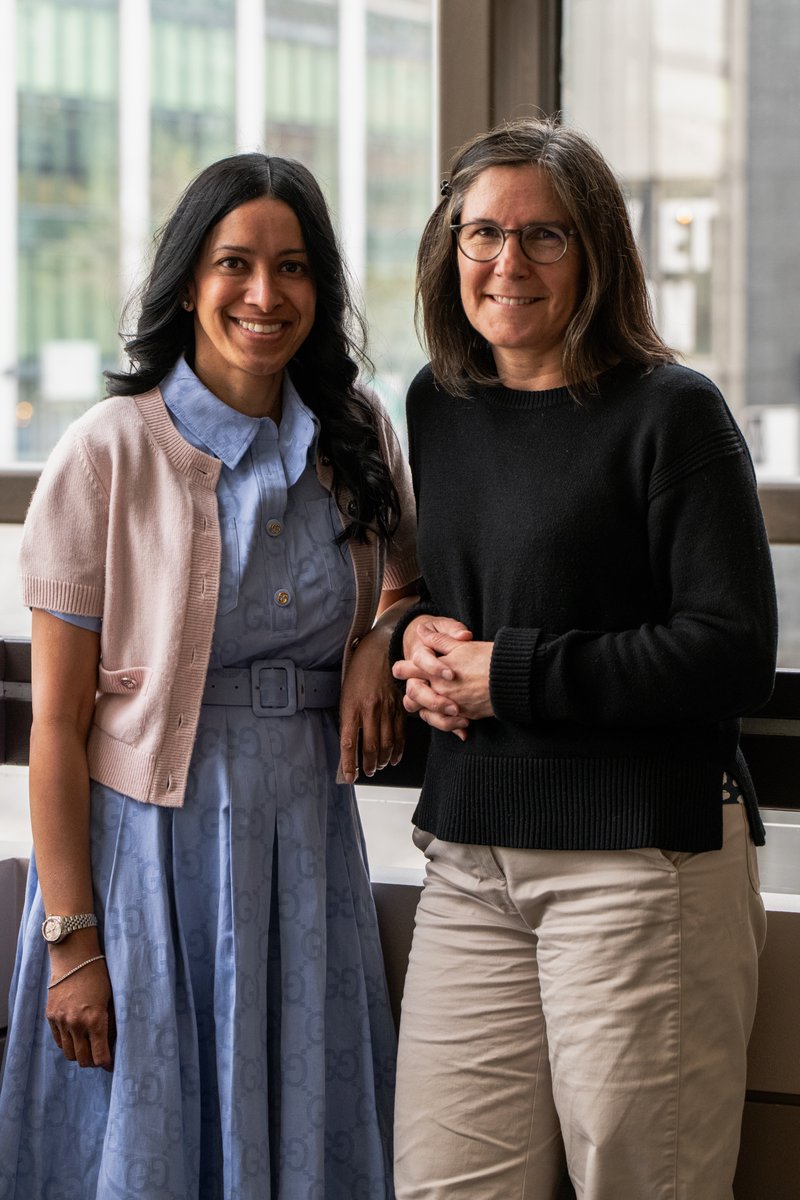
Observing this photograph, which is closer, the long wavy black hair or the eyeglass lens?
the eyeglass lens

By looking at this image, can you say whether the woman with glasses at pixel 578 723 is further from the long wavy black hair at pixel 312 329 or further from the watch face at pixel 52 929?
the watch face at pixel 52 929

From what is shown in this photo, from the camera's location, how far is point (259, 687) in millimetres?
1633

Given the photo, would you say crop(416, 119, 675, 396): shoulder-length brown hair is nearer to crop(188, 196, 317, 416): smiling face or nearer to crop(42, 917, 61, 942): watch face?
crop(188, 196, 317, 416): smiling face

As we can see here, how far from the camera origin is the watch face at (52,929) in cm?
158

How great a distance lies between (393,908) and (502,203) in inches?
40.3

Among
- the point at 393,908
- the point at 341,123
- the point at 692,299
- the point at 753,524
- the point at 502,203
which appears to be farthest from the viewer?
the point at 692,299

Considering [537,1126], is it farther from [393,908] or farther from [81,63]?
[81,63]

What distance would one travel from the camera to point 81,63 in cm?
304

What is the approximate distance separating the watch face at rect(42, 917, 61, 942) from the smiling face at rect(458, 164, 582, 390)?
34.3 inches

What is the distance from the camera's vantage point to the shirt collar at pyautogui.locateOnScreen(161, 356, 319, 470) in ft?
5.37

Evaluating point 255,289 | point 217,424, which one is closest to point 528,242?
point 255,289

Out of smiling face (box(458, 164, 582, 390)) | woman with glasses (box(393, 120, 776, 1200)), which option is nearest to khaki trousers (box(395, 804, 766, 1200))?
woman with glasses (box(393, 120, 776, 1200))

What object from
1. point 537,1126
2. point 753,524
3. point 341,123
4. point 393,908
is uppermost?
point 341,123

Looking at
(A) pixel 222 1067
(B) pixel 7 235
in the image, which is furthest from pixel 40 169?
(A) pixel 222 1067
